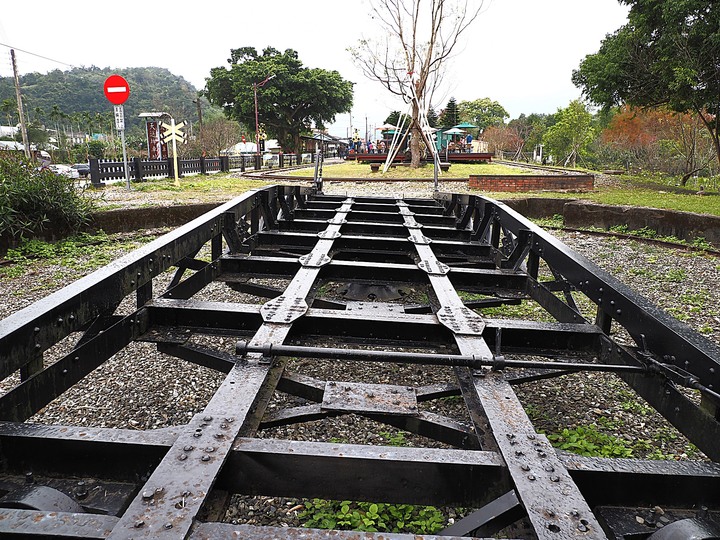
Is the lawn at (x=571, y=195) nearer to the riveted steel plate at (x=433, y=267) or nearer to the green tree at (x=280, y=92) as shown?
the riveted steel plate at (x=433, y=267)

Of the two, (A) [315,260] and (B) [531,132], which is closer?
(A) [315,260]

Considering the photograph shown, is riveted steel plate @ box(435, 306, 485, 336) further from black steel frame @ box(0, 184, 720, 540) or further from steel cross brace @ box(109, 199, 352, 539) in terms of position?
steel cross brace @ box(109, 199, 352, 539)

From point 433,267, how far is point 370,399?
1.35 metres

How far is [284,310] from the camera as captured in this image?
2.16m

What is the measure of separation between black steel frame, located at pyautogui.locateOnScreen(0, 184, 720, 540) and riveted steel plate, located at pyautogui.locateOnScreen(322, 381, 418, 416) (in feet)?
0.04

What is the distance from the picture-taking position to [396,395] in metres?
1.75

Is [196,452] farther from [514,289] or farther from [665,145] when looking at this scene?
[665,145]

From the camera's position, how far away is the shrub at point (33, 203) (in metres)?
6.23

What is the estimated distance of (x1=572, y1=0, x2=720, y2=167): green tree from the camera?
11.0 metres

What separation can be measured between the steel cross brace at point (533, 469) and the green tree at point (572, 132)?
37946mm

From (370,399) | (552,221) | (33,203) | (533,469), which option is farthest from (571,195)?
(533,469)

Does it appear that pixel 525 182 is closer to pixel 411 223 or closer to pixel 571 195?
pixel 571 195

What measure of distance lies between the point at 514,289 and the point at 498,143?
163 feet

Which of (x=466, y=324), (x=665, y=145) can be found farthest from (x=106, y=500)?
(x=665, y=145)
